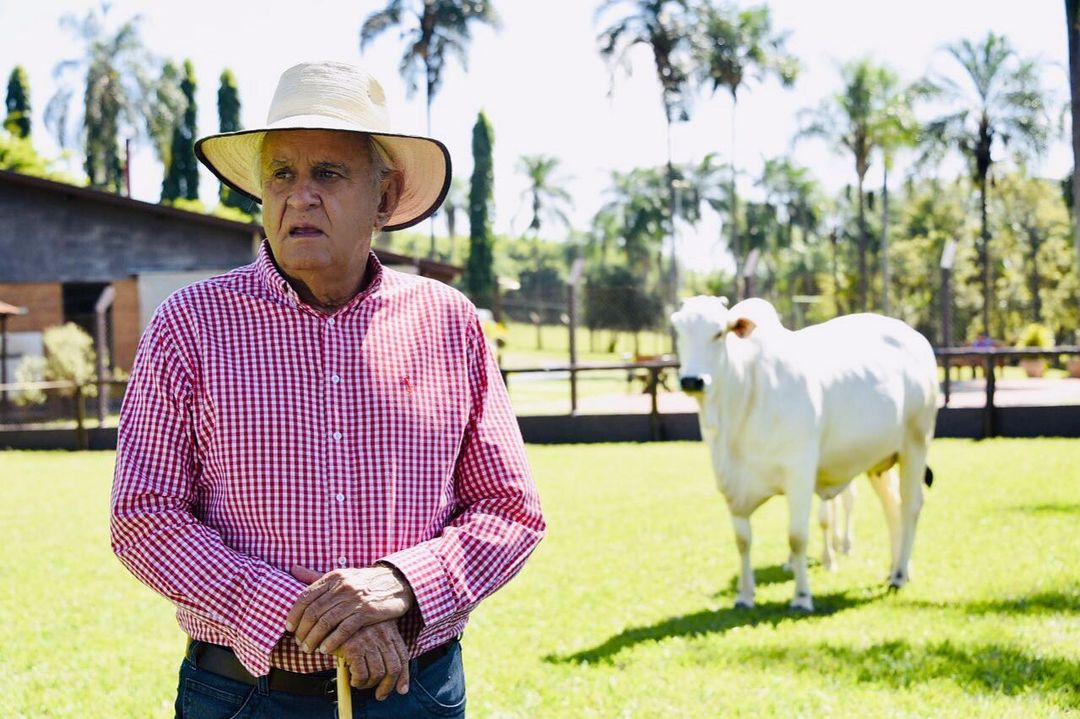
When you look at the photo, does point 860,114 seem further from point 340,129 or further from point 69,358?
point 340,129

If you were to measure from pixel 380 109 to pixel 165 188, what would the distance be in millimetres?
48922

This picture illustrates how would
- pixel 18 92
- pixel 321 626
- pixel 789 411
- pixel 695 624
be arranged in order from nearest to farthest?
pixel 321 626
pixel 695 624
pixel 789 411
pixel 18 92

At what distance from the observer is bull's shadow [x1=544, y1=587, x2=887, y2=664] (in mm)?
6078

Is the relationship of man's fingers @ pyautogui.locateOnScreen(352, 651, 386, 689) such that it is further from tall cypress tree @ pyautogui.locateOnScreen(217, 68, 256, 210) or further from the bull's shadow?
tall cypress tree @ pyautogui.locateOnScreen(217, 68, 256, 210)

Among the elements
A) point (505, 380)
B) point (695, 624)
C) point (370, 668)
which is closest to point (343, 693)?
point (370, 668)

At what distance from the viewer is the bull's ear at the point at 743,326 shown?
6957 mm

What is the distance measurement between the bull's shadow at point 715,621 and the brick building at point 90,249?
19.9 m

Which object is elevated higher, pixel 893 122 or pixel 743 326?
pixel 893 122

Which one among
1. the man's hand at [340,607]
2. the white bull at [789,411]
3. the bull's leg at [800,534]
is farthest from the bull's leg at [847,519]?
the man's hand at [340,607]

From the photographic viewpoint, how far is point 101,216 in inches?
1044

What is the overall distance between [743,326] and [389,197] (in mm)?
4556

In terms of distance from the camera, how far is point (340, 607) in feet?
6.75

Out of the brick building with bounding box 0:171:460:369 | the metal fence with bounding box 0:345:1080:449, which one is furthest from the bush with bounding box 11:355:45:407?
the brick building with bounding box 0:171:460:369

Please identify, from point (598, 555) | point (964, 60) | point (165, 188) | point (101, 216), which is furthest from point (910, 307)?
point (598, 555)
